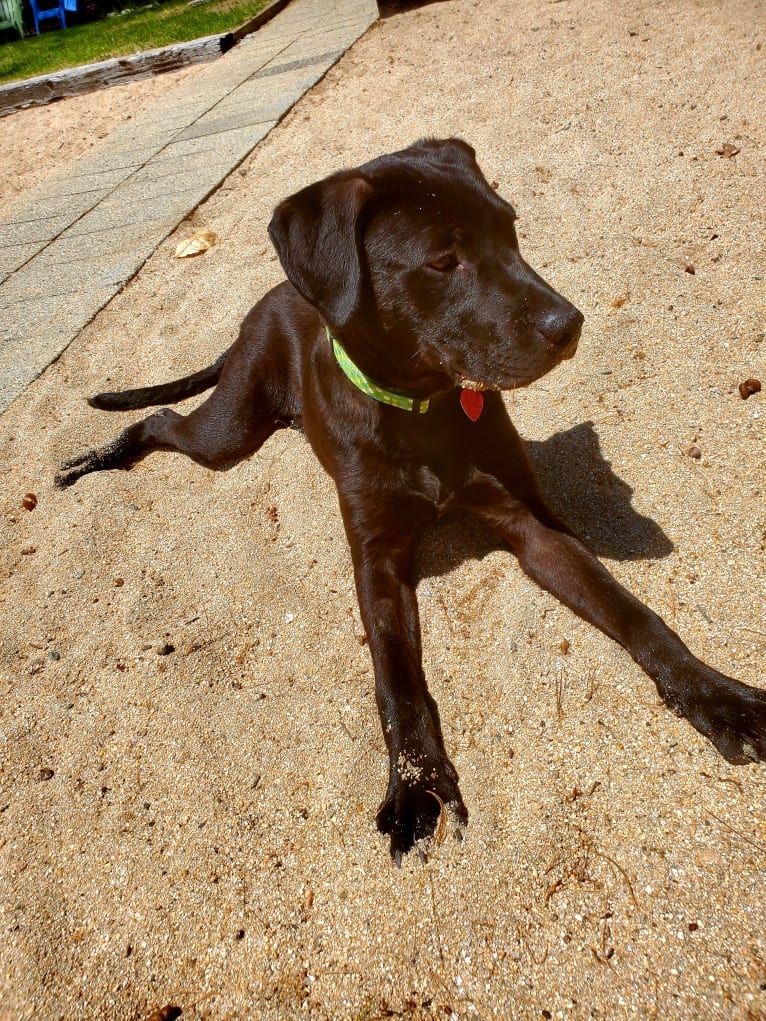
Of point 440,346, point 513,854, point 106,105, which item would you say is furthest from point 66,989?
point 106,105

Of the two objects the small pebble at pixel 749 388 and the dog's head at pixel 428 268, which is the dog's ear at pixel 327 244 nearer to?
the dog's head at pixel 428 268

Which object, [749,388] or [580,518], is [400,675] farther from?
[749,388]

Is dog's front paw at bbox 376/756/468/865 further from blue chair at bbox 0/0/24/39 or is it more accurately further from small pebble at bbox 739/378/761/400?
blue chair at bbox 0/0/24/39

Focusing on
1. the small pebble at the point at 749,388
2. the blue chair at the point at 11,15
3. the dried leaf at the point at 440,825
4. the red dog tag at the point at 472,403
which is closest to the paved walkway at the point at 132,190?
the red dog tag at the point at 472,403

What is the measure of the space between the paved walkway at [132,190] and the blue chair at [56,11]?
11.5 meters

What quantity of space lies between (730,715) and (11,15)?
22739mm

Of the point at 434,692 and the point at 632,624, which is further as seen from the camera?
the point at 434,692

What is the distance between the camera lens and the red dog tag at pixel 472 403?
2.76 meters

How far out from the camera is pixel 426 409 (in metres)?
2.77

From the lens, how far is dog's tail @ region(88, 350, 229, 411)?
429 cm

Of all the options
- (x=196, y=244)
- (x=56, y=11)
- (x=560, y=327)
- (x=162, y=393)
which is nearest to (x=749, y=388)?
(x=560, y=327)

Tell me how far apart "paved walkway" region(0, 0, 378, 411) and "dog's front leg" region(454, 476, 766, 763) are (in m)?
3.41

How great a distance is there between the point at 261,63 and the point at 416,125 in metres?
3.88

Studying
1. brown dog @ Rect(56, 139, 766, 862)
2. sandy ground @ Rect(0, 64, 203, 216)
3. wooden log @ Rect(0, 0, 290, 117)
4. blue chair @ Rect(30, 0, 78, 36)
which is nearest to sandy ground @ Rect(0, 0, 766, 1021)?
brown dog @ Rect(56, 139, 766, 862)
